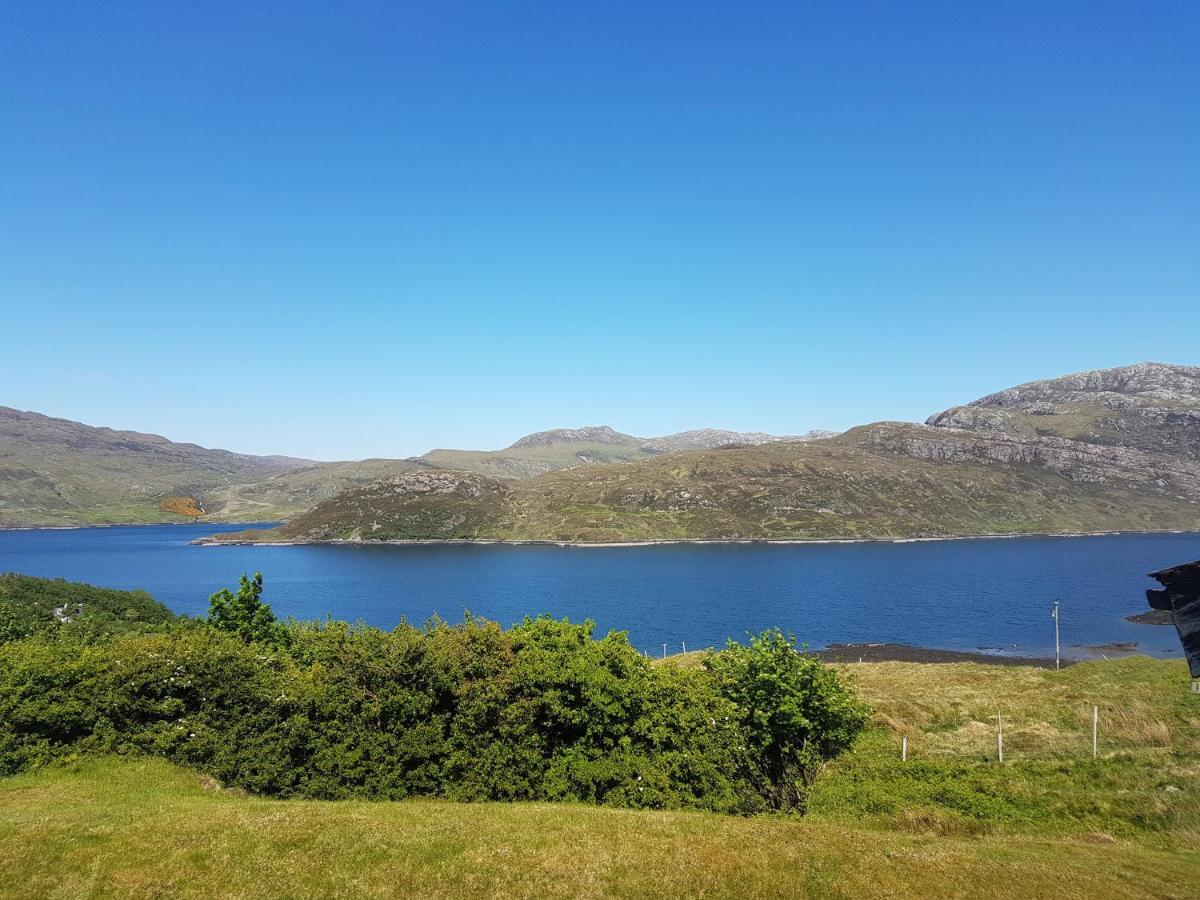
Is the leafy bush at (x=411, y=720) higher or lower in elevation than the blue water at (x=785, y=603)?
higher

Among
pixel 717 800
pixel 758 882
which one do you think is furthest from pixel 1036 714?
pixel 758 882

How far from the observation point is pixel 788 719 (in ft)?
97.1

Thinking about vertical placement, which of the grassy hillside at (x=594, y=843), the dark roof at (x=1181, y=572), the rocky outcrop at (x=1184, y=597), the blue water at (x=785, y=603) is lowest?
the blue water at (x=785, y=603)

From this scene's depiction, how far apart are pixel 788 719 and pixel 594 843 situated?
13205mm

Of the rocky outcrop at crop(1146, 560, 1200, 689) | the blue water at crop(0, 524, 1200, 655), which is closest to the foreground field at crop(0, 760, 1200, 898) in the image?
the rocky outcrop at crop(1146, 560, 1200, 689)

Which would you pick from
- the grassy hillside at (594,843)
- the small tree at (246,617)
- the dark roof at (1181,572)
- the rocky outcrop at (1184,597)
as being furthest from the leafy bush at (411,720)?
the small tree at (246,617)

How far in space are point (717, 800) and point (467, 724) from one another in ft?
33.8

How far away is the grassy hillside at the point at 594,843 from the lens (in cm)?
1706

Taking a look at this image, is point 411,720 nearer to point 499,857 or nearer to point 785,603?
point 499,857

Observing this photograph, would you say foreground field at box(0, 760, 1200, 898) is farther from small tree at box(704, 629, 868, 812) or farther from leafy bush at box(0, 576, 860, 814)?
small tree at box(704, 629, 868, 812)

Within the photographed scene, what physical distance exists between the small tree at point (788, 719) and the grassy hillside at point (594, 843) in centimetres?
142

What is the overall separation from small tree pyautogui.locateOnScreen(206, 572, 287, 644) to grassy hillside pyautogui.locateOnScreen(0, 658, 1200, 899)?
27.8 meters

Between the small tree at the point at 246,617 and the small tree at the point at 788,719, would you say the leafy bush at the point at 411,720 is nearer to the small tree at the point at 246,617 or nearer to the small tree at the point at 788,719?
the small tree at the point at 788,719

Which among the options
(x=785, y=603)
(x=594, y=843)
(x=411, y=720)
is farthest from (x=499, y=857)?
(x=785, y=603)
